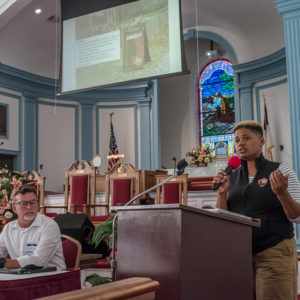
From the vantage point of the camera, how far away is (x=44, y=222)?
9.09 ft

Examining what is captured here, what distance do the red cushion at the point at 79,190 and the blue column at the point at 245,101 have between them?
14.0ft

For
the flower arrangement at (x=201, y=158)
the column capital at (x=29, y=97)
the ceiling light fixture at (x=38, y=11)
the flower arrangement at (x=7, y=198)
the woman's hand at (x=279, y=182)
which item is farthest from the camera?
the column capital at (x=29, y=97)

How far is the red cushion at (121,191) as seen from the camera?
24.9ft

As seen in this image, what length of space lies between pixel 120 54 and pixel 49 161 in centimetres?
413

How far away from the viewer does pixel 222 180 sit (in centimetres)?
220

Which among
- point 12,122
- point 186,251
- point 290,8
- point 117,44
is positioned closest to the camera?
point 186,251

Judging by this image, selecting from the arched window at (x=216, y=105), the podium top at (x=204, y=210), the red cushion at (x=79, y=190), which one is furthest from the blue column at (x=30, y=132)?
the podium top at (x=204, y=210)

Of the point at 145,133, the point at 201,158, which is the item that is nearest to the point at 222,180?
the point at 201,158

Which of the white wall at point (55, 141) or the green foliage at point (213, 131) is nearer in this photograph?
the white wall at point (55, 141)

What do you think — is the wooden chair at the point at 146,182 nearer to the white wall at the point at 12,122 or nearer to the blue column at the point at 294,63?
the blue column at the point at 294,63

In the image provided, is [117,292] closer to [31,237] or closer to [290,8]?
[31,237]

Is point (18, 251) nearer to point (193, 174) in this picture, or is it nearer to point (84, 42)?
point (84, 42)

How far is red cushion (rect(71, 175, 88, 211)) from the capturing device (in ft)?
26.0

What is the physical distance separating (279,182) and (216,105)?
1036cm
